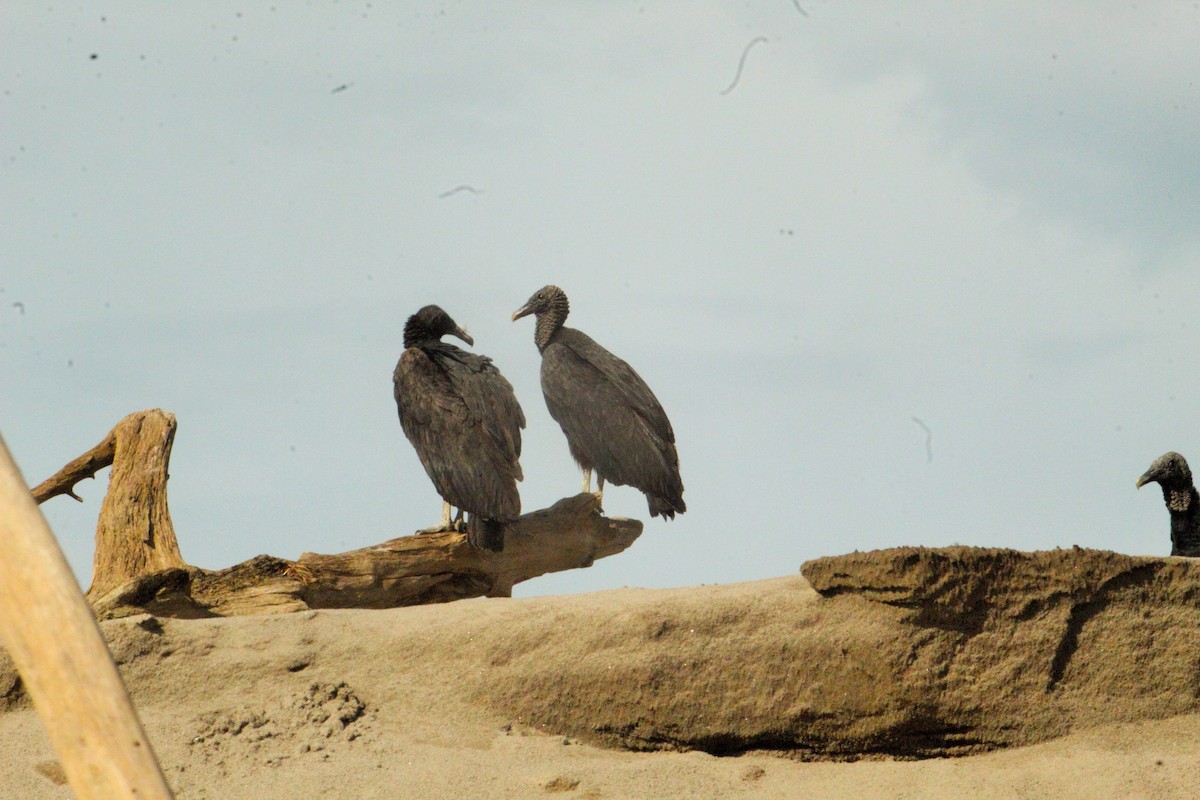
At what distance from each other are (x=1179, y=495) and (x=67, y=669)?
8293mm

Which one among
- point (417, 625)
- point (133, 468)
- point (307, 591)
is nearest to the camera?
point (417, 625)

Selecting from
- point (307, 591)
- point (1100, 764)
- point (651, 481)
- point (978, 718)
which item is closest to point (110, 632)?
point (307, 591)

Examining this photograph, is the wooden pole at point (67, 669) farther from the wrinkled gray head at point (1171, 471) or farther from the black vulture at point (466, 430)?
the wrinkled gray head at point (1171, 471)

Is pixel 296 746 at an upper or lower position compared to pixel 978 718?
upper

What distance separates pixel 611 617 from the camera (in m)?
5.82

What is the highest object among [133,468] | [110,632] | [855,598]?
[133,468]

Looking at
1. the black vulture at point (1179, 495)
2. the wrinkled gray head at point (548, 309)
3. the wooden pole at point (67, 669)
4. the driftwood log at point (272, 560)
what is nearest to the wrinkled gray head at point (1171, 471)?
the black vulture at point (1179, 495)

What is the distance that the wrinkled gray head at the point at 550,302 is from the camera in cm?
1191

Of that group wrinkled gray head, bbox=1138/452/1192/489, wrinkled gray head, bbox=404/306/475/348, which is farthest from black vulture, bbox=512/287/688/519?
wrinkled gray head, bbox=1138/452/1192/489

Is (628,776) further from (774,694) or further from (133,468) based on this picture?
(133,468)

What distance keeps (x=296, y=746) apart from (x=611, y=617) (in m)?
1.52

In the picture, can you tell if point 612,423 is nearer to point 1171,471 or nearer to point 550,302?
point 550,302

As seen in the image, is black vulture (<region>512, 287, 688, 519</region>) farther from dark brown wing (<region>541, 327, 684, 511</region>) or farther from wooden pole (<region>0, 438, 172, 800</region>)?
wooden pole (<region>0, 438, 172, 800</region>)

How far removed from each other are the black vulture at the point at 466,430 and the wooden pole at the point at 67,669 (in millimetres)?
5774
